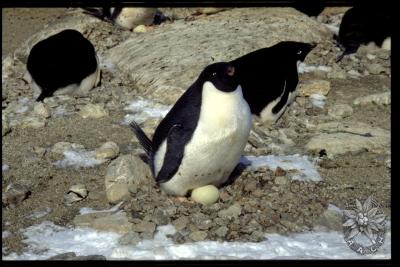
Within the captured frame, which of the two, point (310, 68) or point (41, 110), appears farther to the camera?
point (310, 68)

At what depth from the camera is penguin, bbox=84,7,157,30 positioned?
7.50 m

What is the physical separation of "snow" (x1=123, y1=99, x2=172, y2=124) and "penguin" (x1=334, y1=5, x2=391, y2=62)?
222cm

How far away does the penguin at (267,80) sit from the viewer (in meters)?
5.16

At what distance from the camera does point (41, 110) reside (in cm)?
539

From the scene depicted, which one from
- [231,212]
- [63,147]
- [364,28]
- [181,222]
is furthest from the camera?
[364,28]

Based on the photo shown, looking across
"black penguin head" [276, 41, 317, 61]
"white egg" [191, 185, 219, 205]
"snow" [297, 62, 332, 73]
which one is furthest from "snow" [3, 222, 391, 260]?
"snow" [297, 62, 332, 73]

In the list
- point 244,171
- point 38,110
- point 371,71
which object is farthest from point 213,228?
point 371,71

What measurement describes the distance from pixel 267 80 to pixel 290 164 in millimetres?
1063

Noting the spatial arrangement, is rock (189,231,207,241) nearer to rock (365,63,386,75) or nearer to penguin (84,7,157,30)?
rock (365,63,386,75)

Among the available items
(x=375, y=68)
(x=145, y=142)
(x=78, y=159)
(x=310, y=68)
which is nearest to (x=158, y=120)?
(x=78, y=159)

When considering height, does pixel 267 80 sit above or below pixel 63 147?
above

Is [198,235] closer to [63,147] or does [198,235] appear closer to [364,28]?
[63,147]

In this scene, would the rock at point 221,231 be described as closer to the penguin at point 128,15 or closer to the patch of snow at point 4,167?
the patch of snow at point 4,167

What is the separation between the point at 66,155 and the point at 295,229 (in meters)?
1.74
